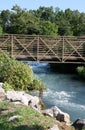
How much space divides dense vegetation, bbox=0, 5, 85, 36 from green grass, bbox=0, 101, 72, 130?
48.0m

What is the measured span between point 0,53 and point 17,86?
140 inches

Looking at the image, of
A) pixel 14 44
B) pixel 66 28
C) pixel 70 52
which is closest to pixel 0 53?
pixel 14 44

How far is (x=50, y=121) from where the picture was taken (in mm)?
15883

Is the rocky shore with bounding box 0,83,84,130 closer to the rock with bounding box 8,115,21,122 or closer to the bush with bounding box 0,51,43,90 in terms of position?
the rock with bounding box 8,115,21,122

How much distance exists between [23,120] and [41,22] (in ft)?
192

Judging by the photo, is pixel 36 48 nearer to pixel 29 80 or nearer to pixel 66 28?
pixel 29 80

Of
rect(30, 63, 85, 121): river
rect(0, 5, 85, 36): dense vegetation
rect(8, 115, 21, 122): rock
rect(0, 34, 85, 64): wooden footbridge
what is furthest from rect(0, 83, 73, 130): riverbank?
rect(0, 5, 85, 36): dense vegetation

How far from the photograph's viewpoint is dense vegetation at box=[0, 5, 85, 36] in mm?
68312

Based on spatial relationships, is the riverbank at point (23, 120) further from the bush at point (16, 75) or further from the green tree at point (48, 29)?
the green tree at point (48, 29)

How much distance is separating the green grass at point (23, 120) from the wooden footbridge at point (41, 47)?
14104mm

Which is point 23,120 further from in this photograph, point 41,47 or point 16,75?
point 41,47

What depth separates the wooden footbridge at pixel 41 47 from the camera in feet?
104

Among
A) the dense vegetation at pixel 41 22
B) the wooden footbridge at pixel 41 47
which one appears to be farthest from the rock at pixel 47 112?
the dense vegetation at pixel 41 22

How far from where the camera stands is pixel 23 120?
50.2ft
